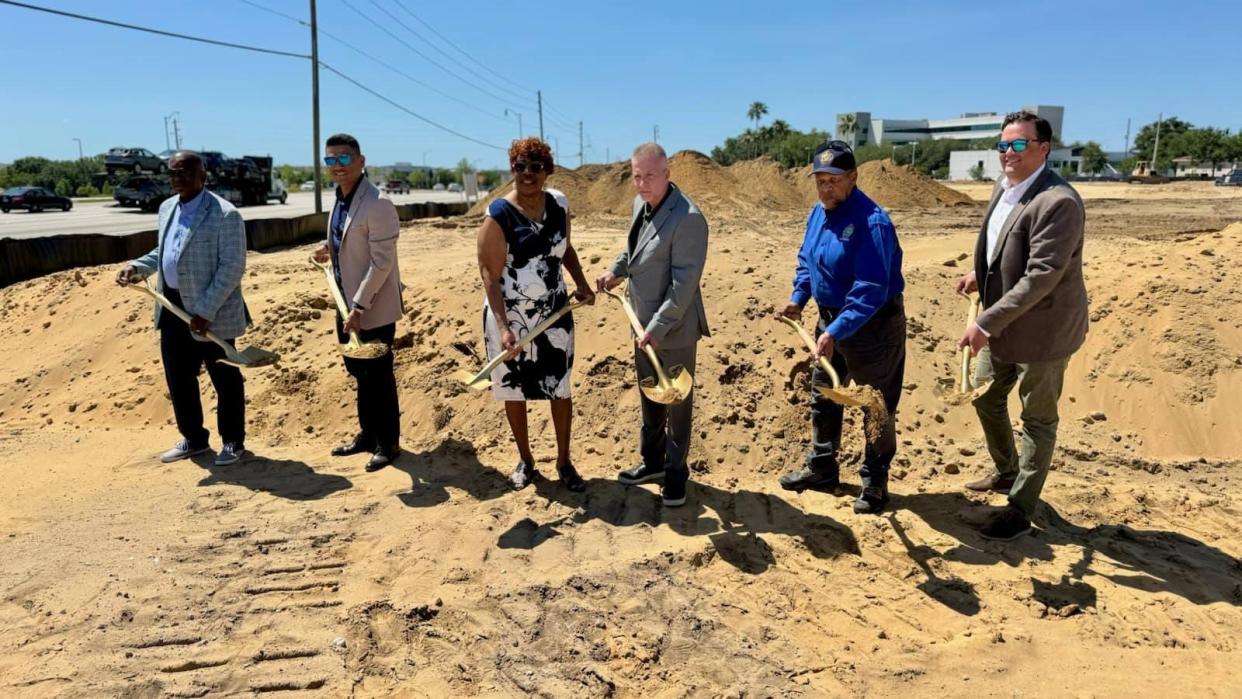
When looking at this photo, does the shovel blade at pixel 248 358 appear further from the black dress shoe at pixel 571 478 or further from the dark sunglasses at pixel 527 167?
the dark sunglasses at pixel 527 167

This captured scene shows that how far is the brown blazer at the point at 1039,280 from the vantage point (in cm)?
296

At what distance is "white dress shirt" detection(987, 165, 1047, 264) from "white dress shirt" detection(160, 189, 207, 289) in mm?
4082

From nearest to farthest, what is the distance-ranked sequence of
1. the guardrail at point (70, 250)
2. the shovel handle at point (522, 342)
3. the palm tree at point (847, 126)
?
the shovel handle at point (522, 342)
the guardrail at point (70, 250)
the palm tree at point (847, 126)

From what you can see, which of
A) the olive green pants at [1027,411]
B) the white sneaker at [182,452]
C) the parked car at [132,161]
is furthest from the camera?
the parked car at [132,161]

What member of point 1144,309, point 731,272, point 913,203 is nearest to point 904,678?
point 731,272

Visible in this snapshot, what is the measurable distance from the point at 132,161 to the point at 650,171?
34.8 metres

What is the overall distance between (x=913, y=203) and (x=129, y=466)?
23.0 meters

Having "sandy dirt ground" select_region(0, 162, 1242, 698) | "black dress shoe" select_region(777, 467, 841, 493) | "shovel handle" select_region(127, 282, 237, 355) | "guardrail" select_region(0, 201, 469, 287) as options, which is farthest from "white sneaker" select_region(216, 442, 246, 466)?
"guardrail" select_region(0, 201, 469, 287)

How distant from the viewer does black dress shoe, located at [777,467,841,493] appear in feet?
13.2

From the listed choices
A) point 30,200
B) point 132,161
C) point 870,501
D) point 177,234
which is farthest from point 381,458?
point 132,161

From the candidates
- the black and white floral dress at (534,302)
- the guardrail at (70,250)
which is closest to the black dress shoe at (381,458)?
the black and white floral dress at (534,302)

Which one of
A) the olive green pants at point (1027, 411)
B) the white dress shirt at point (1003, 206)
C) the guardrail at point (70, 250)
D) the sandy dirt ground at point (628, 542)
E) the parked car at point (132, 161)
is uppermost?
the parked car at point (132, 161)

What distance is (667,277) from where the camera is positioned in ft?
11.5

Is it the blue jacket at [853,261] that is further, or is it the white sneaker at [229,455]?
the white sneaker at [229,455]
